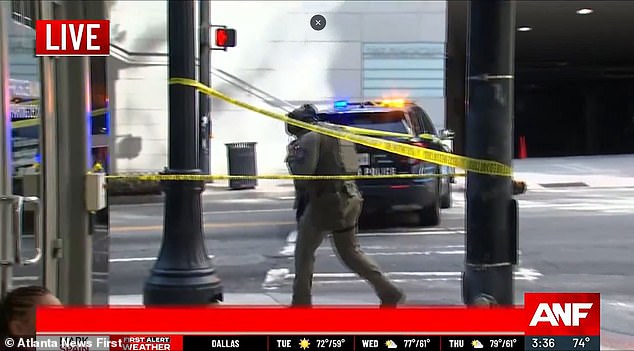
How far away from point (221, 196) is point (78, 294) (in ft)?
10.6

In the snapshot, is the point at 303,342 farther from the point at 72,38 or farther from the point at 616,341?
the point at 616,341

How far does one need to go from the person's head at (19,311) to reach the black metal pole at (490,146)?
159 cm

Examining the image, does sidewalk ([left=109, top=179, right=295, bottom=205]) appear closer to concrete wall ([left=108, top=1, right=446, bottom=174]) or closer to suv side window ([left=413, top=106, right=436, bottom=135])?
concrete wall ([left=108, top=1, right=446, bottom=174])

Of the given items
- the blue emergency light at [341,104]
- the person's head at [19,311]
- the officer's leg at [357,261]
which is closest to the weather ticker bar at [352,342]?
the person's head at [19,311]

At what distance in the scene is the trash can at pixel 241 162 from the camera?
432 cm

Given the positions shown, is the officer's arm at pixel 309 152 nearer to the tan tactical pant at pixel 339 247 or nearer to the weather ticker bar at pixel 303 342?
the tan tactical pant at pixel 339 247

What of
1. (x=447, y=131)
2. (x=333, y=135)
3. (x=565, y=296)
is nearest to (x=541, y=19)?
(x=447, y=131)

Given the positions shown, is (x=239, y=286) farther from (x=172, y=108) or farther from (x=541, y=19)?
(x=541, y=19)

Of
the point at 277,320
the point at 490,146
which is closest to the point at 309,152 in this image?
the point at 277,320

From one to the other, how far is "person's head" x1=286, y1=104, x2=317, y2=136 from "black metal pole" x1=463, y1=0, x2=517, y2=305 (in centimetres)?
146

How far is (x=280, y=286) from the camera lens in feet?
18.0

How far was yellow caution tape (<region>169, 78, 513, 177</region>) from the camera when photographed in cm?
257

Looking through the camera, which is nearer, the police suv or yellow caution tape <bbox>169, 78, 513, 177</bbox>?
yellow caution tape <bbox>169, 78, 513, 177</bbox>

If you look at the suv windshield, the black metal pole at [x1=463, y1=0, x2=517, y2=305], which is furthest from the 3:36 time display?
the suv windshield
